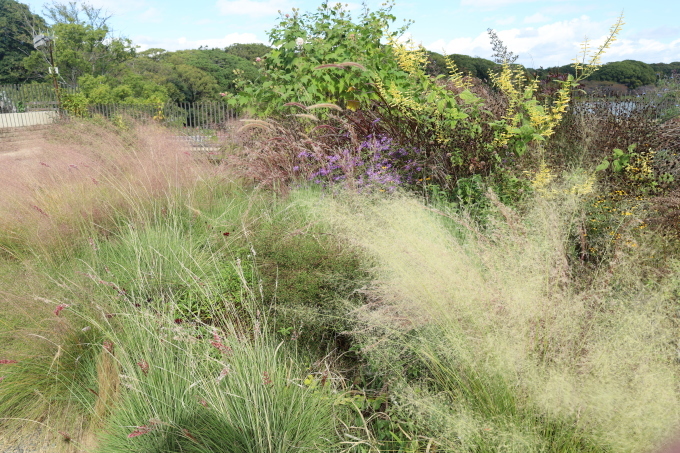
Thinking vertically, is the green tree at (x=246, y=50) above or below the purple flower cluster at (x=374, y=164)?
above

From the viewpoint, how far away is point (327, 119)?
19.8 ft

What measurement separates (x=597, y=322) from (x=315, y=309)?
1.32 meters

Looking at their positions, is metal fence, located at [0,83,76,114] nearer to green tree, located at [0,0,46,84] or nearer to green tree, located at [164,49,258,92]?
green tree, located at [0,0,46,84]

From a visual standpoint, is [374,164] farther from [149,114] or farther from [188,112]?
[149,114]

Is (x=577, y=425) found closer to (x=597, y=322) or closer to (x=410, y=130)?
(x=597, y=322)

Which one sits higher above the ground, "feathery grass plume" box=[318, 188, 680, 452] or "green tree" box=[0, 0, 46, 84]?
"green tree" box=[0, 0, 46, 84]

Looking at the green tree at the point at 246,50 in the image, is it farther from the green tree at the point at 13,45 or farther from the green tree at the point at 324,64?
the green tree at the point at 324,64

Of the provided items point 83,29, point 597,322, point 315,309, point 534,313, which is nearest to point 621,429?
point 534,313

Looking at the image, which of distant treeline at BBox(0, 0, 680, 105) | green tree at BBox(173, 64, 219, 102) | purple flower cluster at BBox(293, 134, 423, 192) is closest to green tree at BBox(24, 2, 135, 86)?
distant treeline at BBox(0, 0, 680, 105)

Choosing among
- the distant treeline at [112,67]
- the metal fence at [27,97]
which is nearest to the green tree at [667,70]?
the distant treeline at [112,67]

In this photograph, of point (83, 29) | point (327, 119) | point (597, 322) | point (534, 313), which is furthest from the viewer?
point (83, 29)

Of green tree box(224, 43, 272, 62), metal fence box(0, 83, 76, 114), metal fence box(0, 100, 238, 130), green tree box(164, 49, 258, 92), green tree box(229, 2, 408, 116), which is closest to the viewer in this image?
green tree box(229, 2, 408, 116)

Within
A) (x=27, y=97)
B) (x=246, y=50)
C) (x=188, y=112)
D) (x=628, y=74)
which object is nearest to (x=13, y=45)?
(x=246, y=50)

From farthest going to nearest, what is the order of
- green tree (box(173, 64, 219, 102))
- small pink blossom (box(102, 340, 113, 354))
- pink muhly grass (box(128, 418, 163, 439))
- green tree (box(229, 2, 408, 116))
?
green tree (box(173, 64, 219, 102)) < green tree (box(229, 2, 408, 116)) < small pink blossom (box(102, 340, 113, 354)) < pink muhly grass (box(128, 418, 163, 439))
